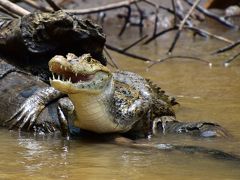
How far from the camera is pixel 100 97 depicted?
5.00m

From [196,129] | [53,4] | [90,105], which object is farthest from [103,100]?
[53,4]

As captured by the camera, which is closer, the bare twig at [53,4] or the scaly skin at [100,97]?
the scaly skin at [100,97]

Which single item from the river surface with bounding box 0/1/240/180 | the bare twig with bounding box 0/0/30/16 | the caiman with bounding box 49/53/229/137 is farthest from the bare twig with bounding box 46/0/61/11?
the caiman with bounding box 49/53/229/137

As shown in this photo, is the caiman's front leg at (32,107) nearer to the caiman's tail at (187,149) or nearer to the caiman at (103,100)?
the caiman at (103,100)

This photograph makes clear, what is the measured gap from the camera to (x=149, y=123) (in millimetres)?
5422

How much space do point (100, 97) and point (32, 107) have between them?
0.81 m

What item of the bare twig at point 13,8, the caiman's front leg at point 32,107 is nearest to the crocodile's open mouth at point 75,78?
the caiman's front leg at point 32,107

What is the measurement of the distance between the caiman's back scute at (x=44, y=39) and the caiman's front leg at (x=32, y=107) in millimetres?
476

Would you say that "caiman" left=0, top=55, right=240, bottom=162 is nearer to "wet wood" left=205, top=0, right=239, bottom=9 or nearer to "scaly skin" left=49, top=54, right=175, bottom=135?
"scaly skin" left=49, top=54, right=175, bottom=135

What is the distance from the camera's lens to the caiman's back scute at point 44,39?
5699 mm

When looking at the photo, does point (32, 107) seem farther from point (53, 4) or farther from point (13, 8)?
point (53, 4)

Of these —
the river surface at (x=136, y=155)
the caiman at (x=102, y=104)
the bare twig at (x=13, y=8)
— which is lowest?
the river surface at (x=136, y=155)

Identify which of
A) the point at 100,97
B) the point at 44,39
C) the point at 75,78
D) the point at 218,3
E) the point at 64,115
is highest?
the point at 218,3

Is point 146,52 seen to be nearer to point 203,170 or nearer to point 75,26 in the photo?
point 75,26
